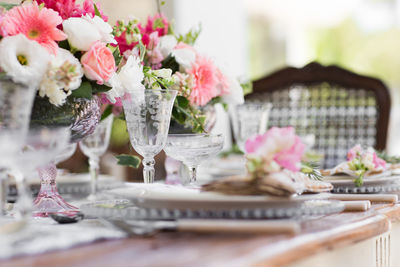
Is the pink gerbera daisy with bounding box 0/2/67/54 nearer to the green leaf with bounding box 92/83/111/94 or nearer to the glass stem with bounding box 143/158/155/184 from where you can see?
the green leaf with bounding box 92/83/111/94

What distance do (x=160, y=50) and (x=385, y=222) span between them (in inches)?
27.1

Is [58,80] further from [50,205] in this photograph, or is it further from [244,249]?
[244,249]

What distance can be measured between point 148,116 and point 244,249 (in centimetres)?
42

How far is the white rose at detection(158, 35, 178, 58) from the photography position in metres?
1.36

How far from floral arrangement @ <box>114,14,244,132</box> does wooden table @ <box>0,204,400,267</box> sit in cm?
50

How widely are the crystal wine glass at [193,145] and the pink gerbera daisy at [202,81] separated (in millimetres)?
256

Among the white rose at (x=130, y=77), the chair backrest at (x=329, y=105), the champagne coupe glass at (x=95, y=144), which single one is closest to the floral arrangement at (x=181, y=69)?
the white rose at (x=130, y=77)

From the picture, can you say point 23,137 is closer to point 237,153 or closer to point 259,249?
point 259,249

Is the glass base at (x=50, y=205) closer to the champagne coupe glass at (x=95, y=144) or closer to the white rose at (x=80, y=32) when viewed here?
the white rose at (x=80, y=32)

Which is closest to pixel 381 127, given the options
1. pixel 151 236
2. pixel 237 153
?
pixel 237 153

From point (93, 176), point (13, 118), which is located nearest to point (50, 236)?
point (13, 118)

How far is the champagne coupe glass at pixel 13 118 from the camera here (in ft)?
2.28

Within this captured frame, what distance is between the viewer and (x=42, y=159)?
2.31ft

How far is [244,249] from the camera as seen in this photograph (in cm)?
62
